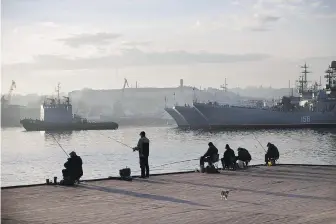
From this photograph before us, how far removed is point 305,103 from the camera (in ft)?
312

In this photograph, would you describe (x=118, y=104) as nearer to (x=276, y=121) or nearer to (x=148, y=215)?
(x=276, y=121)

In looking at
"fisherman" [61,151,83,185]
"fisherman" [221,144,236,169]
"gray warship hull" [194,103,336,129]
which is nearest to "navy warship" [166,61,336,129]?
"gray warship hull" [194,103,336,129]

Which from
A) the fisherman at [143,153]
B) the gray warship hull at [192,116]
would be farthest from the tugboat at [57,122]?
the fisherman at [143,153]

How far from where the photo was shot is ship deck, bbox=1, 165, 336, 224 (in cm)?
780

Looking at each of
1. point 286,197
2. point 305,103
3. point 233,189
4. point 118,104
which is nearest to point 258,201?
point 286,197

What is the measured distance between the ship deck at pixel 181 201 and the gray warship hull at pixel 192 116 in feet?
280

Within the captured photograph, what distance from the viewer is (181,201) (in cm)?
928

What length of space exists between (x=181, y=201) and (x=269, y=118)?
81982mm

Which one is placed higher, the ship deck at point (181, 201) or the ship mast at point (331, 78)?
the ship mast at point (331, 78)

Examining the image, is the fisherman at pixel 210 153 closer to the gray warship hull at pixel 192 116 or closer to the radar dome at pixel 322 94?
the radar dome at pixel 322 94

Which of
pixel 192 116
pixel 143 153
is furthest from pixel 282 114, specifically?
pixel 143 153

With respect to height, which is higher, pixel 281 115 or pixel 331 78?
pixel 331 78

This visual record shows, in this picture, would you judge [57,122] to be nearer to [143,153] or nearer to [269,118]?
[269,118]

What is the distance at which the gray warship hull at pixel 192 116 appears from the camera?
9844 cm
